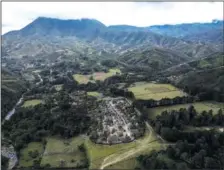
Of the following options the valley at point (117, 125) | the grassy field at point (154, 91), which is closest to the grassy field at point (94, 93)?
the valley at point (117, 125)

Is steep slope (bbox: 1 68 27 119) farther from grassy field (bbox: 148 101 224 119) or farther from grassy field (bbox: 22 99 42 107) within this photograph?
grassy field (bbox: 148 101 224 119)

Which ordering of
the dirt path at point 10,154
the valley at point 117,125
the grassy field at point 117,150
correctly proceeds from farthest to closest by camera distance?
the dirt path at point 10,154 < the valley at point 117,125 < the grassy field at point 117,150

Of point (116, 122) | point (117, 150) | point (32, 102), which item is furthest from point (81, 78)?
point (117, 150)

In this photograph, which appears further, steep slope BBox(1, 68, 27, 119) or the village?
steep slope BBox(1, 68, 27, 119)

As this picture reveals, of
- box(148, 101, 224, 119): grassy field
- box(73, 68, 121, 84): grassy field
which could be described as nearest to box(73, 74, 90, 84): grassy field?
box(73, 68, 121, 84): grassy field

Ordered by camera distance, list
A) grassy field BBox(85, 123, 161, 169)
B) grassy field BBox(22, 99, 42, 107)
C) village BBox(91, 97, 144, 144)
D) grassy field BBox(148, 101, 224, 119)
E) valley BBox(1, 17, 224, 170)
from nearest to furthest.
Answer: grassy field BBox(85, 123, 161, 169) → valley BBox(1, 17, 224, 170) → village BBox(91, 97, 144, 144) → grassy field BBox(148, 101, 224, 119) → grassy field BBox(22, 99, 42, 107)

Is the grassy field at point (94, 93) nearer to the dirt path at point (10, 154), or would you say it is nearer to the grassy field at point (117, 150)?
the grassy field at point (117, 150)
